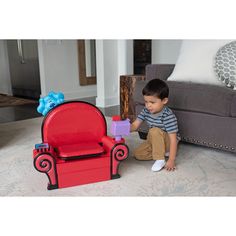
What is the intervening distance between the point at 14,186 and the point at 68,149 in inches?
12.5

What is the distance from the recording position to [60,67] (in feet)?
14.1

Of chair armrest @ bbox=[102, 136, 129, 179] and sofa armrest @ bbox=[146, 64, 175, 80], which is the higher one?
sofa armrest @ bbox=[146, 64, 175, 80]

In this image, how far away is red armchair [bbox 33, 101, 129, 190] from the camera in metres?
1.44

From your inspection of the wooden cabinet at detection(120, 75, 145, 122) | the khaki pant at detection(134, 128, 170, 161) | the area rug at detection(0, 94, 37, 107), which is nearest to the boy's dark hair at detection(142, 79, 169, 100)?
the khaki pant at detection(134, 128, 170, 161)

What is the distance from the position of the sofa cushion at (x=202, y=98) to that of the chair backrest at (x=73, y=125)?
569mm

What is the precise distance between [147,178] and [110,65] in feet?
7.69

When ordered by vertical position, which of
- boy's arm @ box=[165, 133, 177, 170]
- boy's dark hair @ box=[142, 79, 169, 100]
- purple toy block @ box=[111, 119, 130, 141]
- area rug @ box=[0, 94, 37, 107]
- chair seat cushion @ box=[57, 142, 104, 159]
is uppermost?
boy's dark hair @ box=[142, 79, 169, 100]

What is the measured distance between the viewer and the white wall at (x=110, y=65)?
11.8ft

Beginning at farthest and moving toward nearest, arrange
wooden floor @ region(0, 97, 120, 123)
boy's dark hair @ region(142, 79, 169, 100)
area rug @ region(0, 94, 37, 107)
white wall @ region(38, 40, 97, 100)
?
white wall @ region(38, 40, 97, 100) < area rug @ region(0, 94, 37, 107) < wooden floor @ region(0, 97, 120, 123) < boy's dark hair @ region(142, 79, 169, 100)

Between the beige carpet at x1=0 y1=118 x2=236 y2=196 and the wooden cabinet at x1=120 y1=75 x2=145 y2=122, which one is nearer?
the beige carpet at x1=0 y1=118 x2=236 y2=196

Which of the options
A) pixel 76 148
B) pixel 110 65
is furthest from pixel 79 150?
pixel 110 65

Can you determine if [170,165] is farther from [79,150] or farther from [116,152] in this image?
[79,150]

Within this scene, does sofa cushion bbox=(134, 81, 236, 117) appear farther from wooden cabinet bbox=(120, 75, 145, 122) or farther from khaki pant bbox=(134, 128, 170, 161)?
wooden cabinet bbox=(120, 75, 145, 122)

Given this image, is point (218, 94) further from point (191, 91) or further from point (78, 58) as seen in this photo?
point (78, 58)
